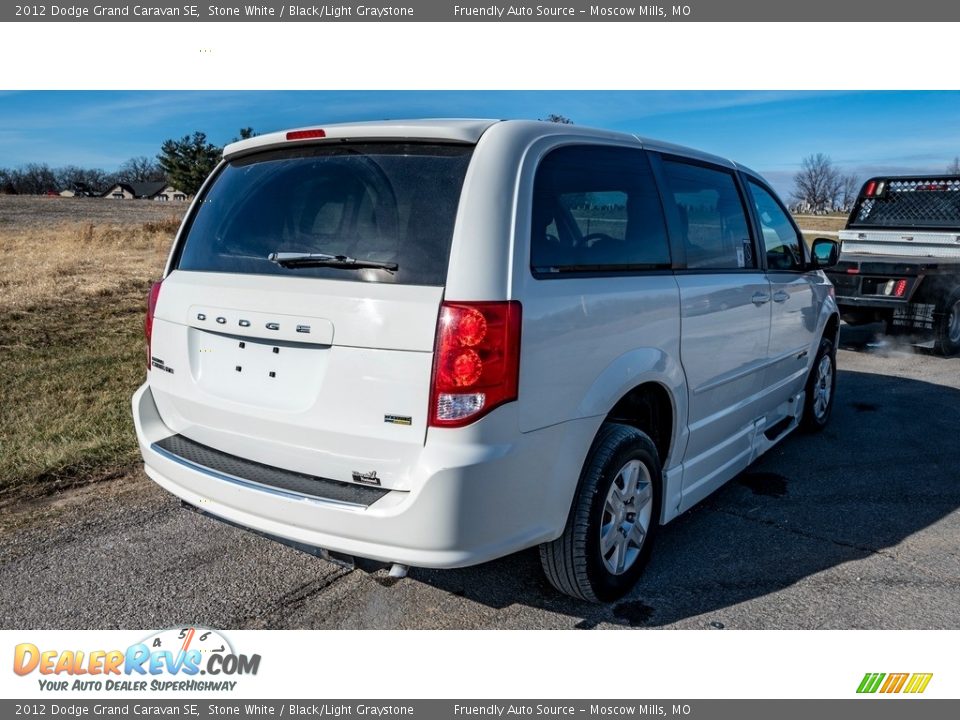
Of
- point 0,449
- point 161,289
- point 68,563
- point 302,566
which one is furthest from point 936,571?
point 0,449

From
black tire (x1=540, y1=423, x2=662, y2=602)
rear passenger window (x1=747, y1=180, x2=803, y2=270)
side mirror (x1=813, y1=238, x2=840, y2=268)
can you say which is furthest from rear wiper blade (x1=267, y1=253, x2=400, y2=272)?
side mirror (x1=813, y1=238, x2=840, y2=268)

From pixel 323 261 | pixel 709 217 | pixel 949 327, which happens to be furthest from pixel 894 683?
pixel 949 327

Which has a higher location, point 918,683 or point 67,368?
point 67,368

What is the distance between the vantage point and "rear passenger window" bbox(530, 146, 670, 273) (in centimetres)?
280

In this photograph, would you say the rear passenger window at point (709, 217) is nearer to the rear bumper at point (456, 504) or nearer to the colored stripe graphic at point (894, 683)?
the rear bumper at point (456, 504)

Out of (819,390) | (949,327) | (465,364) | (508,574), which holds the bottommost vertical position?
(508,574)

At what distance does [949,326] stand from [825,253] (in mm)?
4847

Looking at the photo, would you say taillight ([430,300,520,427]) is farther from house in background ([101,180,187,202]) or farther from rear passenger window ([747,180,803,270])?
house in background ([101,180,187,202])

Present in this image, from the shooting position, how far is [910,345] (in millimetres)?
9664

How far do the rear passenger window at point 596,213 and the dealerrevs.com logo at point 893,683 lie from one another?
6.04ft

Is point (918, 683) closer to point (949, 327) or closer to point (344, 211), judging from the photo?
point (344, 211)

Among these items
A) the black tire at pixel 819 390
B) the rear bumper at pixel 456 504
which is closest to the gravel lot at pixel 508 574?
the rear bumper at pixel 456 504

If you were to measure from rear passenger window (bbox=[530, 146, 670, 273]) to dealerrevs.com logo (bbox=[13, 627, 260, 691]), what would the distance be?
1.88 m

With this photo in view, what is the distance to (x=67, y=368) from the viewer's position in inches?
264
